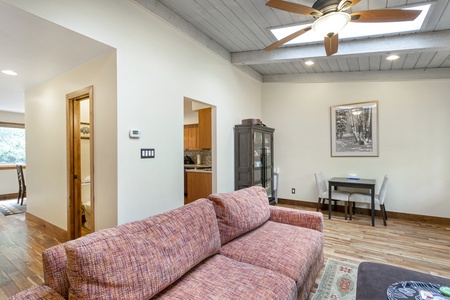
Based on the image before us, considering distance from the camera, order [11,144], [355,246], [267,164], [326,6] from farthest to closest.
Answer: [11,144] < [267,164] < [355,246] < [326,6]

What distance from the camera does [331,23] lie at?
2.11 metres

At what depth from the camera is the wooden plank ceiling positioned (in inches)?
106

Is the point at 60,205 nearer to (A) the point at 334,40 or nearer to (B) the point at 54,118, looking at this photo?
(B) the point at 54,118

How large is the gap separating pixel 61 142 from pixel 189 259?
9.51ft

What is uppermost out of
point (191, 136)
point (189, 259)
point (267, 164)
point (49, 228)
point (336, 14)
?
point (336, 14)

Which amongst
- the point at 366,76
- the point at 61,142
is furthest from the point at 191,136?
the point at 366,76

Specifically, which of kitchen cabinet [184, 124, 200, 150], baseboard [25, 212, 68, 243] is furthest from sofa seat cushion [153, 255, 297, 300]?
kitchen cabinet [184, 124, 200, 150]

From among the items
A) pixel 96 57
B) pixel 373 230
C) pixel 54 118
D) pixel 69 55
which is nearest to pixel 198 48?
pixel 96 57

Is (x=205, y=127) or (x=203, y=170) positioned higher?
(x=205, y=127)

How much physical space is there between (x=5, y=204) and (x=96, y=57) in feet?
17.5

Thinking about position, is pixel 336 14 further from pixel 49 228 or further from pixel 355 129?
pixel 49 228

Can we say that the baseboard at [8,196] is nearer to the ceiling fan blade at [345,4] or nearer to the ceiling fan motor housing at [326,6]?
the ceiling fan motor housing at [326,6]

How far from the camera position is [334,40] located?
2.55 metres

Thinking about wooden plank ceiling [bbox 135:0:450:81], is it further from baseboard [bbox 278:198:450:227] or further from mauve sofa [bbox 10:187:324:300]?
baseboard [bbox 278:198:450:227]
